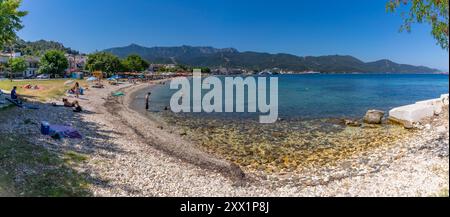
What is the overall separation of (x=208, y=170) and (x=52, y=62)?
87093 mm

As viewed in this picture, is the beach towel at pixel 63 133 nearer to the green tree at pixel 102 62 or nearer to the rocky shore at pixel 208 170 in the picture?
the rocky shore at pixel 208 170

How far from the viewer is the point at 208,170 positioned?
48.5 feet

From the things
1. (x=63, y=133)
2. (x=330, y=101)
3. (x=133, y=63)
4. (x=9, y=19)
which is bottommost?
(x=330, y=101)

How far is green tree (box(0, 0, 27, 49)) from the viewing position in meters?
20.1

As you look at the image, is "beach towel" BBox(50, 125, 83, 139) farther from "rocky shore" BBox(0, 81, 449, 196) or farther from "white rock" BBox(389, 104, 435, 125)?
"white rock" BBox(389, 104, 435, 125)

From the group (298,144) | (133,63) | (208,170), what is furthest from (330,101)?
(133,63)

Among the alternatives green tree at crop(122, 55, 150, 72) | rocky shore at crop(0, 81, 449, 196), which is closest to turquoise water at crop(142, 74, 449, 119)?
rocky shore at crop(0, 81, 449, 196)

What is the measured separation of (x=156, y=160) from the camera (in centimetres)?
1523

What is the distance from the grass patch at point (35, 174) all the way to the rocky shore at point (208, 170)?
51 cm

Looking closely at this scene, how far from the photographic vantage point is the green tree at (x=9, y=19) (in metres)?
20.1

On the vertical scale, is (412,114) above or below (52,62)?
below

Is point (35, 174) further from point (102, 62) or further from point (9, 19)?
point (102, 62)
